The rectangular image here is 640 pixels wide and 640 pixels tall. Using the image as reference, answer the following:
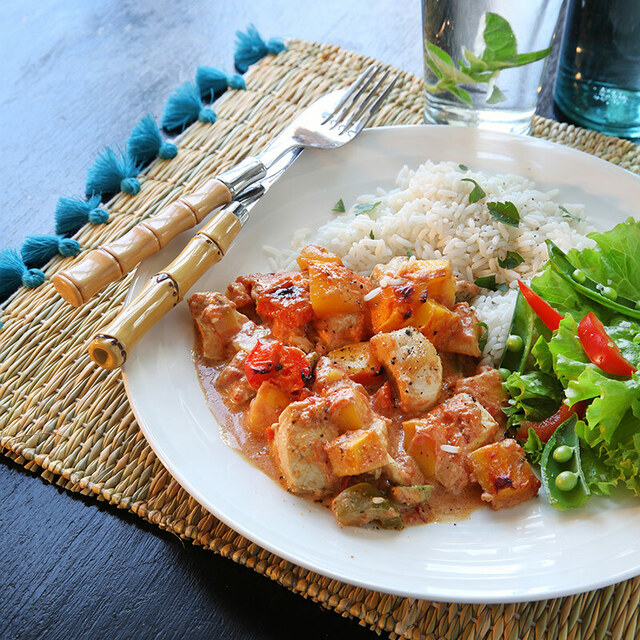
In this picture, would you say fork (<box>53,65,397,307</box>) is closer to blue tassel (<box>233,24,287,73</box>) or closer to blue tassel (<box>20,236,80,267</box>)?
blue tassel (<box>20,236,80,267</box>)

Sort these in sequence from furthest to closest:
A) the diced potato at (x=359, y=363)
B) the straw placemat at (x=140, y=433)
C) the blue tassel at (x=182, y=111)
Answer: the blue tassel at (x=182, y=111) → the diced potato at (x=359, y=363) → the straw placemat at (x=140, y=433)

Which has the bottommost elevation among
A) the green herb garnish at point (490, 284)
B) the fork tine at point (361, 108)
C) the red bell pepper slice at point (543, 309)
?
the green herb garnish at point (490, 284)

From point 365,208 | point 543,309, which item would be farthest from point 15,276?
point 543,309

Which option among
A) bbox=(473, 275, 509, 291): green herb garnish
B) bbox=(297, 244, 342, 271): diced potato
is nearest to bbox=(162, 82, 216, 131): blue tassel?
bbox=(297, 244, 342, 271): diced potato

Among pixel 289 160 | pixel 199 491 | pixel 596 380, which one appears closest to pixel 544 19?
pixel 289 160

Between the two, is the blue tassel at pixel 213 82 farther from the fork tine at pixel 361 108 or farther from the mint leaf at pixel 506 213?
the mint leaf at pixel 506 213

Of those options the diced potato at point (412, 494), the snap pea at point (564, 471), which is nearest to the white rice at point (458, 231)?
the snap pea at point (564, 471)
